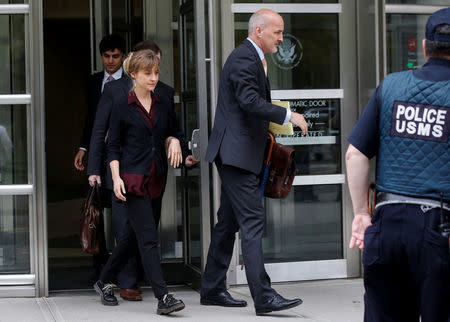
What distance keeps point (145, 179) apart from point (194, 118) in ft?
3.40

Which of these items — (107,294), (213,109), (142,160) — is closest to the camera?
(142,160)

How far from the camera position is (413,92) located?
3414 mm

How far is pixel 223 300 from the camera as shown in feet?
20.1

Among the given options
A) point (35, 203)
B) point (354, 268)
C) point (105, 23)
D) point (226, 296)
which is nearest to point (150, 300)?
point (226, 296)

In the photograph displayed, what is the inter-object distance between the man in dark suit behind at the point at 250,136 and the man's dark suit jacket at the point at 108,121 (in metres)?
0.37

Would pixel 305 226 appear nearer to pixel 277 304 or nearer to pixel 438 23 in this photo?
pixel 277 304

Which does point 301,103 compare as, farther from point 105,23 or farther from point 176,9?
point 105,23

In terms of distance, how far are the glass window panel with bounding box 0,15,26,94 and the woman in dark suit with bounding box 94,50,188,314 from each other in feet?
3.39

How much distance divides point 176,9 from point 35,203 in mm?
2026

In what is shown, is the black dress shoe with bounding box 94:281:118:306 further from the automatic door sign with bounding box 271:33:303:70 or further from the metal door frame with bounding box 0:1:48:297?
the automatic door sign with bounding box 271:33:303:70

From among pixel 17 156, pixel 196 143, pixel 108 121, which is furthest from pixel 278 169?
pixel 17 156

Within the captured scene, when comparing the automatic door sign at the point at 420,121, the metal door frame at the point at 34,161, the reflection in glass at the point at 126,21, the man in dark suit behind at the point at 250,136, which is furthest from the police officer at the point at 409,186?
the reflection in glass at the point at 126,21

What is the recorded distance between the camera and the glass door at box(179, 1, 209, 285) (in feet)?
21.2

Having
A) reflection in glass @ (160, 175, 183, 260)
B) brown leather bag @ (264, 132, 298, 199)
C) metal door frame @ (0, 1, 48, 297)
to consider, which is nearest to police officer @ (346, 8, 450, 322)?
brown leather bag @ (264, 132, 298, 199)
